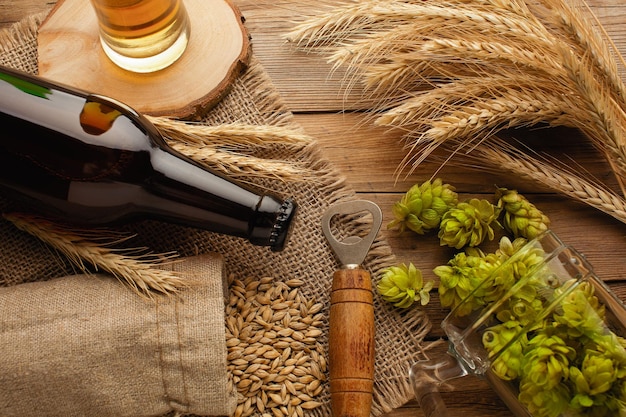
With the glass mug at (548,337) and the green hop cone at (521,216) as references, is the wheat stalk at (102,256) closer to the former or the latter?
the glass mug at (548,337)

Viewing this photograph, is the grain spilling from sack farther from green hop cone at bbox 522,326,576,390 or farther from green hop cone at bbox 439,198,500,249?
green hop cone at bbox 522,326,576,390

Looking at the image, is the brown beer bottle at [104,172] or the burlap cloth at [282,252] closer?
the brown beer bottle at [104,172]

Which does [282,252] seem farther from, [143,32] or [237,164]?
[143,32]

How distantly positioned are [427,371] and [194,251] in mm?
447

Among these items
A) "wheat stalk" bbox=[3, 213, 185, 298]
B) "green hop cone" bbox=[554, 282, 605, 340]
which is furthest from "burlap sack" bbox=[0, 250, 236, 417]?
"green hop cone" bbox=[554, 282, 605, 340]

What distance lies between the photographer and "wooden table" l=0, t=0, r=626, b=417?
4.22 feet

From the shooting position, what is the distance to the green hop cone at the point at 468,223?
119 cm

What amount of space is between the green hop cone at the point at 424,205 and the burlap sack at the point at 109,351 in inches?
13.7

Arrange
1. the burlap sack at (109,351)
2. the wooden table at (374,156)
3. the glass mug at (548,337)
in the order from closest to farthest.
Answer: the glass mug at (548,337) < the burlap sack at (109,351) < the wooden table at (374,156)

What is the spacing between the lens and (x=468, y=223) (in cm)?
119

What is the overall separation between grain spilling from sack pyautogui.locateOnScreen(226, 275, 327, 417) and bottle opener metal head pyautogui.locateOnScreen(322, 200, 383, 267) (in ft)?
0.30

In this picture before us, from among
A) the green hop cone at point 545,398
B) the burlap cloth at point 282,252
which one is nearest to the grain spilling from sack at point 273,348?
the burlap cloth at point 282,252

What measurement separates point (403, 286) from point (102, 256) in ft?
1.65

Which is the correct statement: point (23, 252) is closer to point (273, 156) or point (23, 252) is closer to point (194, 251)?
point (194, 251)
